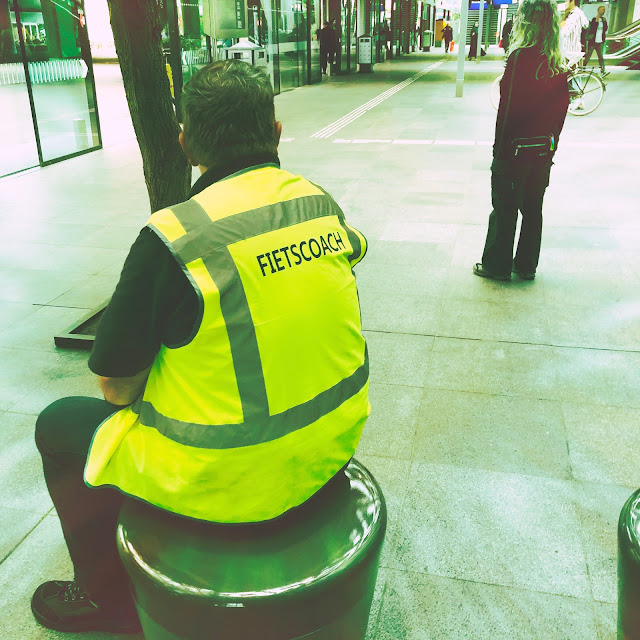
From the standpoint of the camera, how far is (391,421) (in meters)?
3.13

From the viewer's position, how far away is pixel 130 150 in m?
10.2

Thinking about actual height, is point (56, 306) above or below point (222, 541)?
below

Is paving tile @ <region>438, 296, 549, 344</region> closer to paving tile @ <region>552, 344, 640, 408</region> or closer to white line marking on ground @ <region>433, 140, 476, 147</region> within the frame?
paving tile @ <region>552, 344, 640, 408</region>

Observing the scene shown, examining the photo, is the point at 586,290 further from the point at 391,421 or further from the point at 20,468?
the point at 20,468

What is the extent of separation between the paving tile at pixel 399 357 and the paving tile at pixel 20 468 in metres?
1.66

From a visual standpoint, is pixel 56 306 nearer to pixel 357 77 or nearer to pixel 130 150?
pixel 130 150

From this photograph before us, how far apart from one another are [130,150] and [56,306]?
6.35 m

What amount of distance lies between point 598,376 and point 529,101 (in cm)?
186

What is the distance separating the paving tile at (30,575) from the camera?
198cm

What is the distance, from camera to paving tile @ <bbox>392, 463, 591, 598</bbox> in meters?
2.21

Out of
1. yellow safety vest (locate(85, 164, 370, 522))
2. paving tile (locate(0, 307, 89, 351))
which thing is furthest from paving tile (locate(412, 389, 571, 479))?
paving tile (locate(0, 307, 89, 351))

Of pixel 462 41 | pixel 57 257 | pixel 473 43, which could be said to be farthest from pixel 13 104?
pixel 473 43

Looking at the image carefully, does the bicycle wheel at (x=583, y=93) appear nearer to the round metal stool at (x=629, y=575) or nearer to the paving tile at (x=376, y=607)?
the paving tile at (x=376, y=607)

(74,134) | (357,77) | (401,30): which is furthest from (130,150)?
(401,30)
